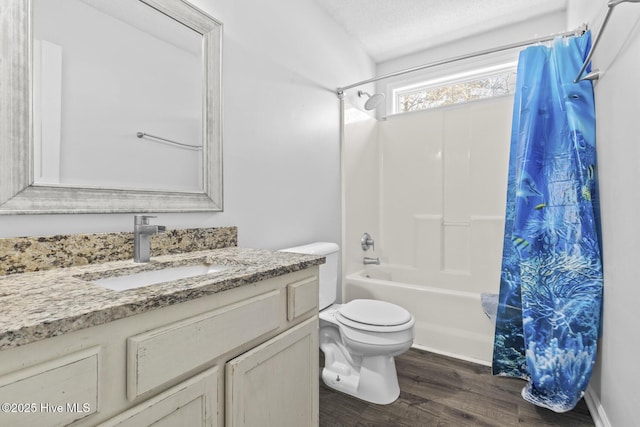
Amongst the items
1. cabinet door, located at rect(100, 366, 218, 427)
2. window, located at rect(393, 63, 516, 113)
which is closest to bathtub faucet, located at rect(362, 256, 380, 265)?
window, located at rect(393, 63, 516, 113)

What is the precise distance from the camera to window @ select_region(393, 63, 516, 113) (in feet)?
8.93

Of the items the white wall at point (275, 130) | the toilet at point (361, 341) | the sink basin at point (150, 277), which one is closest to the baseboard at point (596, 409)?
the toilet at point (361, 341)

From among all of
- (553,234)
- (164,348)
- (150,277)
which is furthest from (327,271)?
(164,348)

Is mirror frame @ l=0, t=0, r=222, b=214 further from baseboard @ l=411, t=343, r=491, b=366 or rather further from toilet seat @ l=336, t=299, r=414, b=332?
baseboard @ l=411, t=343, r=491, b=366

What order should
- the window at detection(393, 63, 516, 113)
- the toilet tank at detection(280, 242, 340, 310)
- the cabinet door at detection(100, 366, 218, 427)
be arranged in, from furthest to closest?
the window at detection(393, 63, 516, 113), the toilet tank at detection(280, 242, 340, 310), the cabinet door at detection(100, 366, 218, 427)

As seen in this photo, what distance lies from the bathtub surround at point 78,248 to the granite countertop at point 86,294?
30 millimetres

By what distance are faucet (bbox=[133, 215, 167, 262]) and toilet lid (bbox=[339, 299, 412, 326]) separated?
1.07m

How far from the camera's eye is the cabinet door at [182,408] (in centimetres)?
66

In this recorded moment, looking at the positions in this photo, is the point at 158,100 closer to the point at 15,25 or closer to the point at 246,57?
the point at 15,25

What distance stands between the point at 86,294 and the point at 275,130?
1.34m

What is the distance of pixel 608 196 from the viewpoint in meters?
1.40

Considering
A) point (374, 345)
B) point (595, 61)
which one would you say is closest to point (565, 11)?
point (595, 61)

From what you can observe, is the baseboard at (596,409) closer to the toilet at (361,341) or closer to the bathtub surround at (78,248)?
the toilet at (361,341)

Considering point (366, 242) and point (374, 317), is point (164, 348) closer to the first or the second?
point (374, 317)
